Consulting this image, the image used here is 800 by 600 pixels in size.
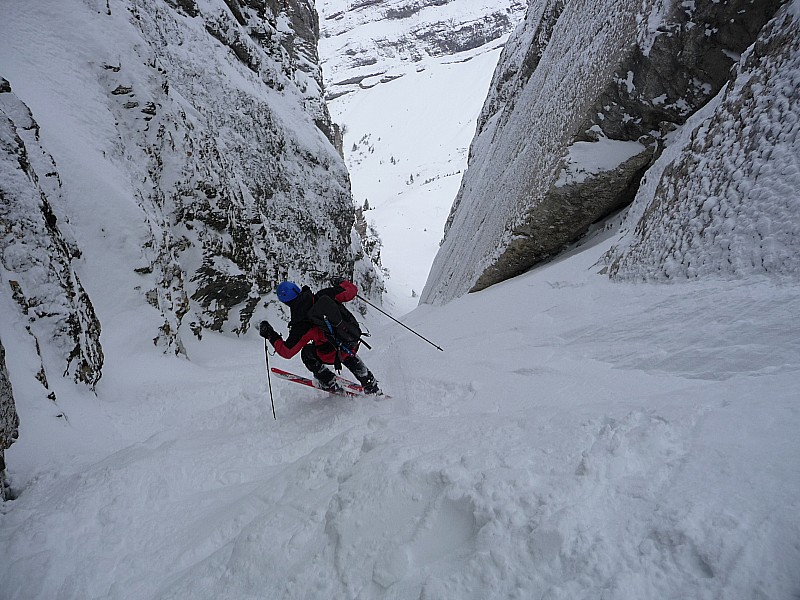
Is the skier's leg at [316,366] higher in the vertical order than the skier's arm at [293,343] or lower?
lower

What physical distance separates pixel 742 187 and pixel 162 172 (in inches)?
359

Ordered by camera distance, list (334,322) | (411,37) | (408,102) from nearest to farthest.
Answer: (334,322), (408,102), (411,37)

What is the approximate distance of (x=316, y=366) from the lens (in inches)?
189

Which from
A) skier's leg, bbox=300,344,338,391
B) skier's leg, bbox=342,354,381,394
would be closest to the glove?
skier's leg, bbox=300,344,338,391

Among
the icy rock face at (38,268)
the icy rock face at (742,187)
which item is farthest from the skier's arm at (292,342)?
the icy rock face at (742,187)

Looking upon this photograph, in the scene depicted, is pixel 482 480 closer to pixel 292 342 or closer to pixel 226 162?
pixel 292 342

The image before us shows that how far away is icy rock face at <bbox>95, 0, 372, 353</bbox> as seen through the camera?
25.3ft

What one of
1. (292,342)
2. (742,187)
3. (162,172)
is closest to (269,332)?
(292,342)

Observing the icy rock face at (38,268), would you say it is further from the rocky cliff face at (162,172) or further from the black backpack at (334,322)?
the black backpack at (334,322)

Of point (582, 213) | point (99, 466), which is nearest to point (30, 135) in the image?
point (99, 466)

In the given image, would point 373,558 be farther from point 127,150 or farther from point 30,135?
point 127,150

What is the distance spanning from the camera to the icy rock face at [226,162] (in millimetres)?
7707

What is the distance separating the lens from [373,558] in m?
1.95

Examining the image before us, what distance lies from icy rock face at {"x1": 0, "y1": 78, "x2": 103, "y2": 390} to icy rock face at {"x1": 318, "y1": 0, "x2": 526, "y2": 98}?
124 m
